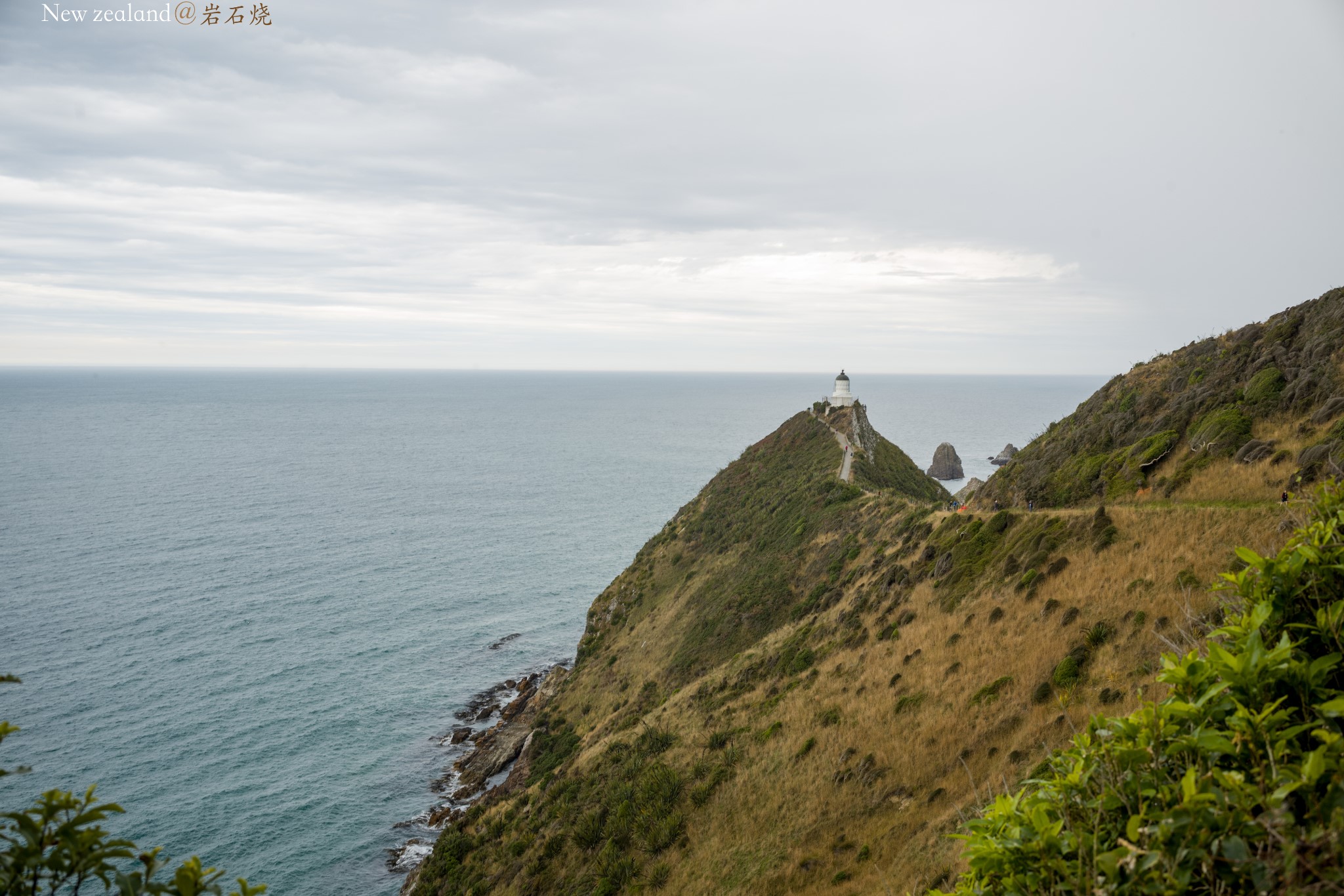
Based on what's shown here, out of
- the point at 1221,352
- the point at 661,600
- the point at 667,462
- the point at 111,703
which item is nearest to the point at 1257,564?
the point at 1221,352

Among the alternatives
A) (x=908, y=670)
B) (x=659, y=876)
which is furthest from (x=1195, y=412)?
(x=659, y=876)

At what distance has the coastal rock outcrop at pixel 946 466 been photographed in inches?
4742

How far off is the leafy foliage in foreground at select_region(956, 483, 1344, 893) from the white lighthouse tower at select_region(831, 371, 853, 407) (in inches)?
2663

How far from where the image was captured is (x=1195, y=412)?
95.1 ft

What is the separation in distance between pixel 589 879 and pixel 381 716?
34372mm

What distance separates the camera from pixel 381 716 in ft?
172

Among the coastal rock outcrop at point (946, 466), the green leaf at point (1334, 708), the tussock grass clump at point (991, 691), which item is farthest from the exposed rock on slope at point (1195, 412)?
the coastal rock outcrop at point (946, 466)

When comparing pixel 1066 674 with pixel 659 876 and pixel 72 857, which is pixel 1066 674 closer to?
pixel 659 876

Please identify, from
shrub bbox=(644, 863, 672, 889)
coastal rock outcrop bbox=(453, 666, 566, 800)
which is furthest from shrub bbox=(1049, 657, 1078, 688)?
coastal rock outcrop bbox=(453, 666, 566, 800)

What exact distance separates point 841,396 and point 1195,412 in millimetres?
44789

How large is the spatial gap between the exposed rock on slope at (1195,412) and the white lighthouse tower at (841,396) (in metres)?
34.7

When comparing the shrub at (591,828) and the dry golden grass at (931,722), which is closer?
the dry golden grass at (931,722)

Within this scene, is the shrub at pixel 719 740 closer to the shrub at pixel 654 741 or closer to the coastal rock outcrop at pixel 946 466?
the shrub at pixel 654 741

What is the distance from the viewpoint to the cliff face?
18344 mm
